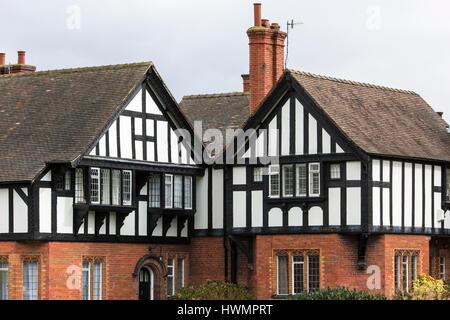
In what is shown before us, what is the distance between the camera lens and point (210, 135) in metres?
50.4

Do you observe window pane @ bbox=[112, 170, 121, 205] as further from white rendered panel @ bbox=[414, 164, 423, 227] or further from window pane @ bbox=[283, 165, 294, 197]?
white rendered panel @ bbox=[414, 164, 423, 227]

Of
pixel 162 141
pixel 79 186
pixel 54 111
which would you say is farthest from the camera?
pixel 162 141

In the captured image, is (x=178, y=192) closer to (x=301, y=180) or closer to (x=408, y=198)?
(x=301, y=180)

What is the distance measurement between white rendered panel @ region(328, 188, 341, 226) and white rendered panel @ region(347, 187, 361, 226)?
349mm

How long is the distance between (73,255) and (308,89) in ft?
32.6

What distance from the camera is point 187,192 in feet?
161

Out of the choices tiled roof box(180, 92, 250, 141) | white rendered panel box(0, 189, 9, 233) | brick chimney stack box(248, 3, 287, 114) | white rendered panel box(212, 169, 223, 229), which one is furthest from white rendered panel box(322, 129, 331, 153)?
white rendered panel box(0, 189, 9, 233)

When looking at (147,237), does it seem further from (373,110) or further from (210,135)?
(373,110)

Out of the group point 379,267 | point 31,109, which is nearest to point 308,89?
point 379,267

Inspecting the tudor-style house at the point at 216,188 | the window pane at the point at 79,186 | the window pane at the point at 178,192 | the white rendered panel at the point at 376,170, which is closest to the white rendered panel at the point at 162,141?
the tudor-style house at the point at 216,188

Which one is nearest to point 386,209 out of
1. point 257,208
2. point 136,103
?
point 257,208

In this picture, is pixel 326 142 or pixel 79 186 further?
pixel 326 142

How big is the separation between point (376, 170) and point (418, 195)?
8.14 ft

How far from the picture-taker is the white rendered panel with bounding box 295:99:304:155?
152 feet
